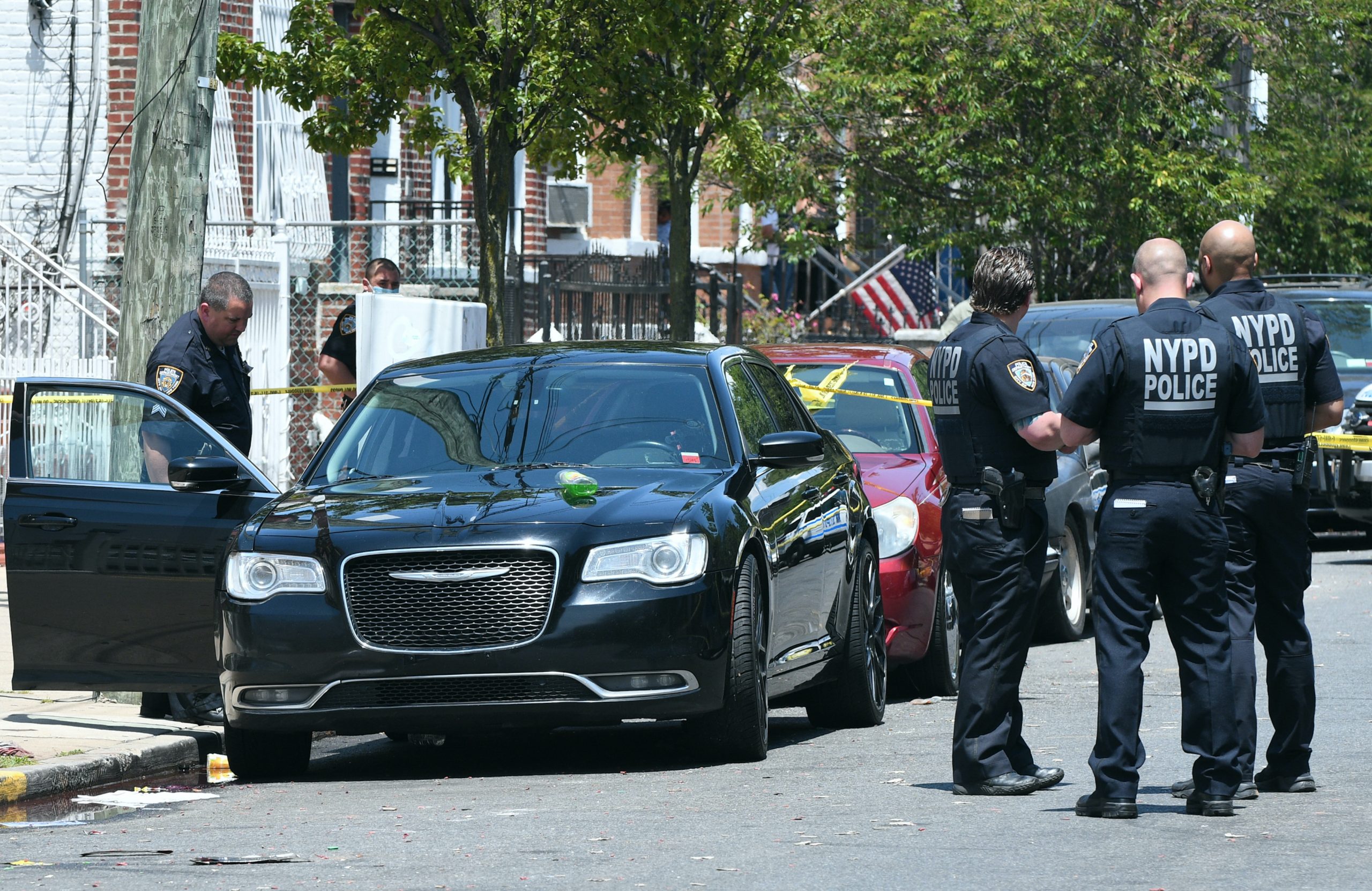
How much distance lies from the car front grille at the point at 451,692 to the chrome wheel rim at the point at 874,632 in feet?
7.03

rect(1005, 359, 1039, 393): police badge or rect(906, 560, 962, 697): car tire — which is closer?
rect(1005, 359, 1039, 393): police badge

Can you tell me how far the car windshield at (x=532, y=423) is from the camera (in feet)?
28.9

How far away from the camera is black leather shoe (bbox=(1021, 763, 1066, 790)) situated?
295 inches

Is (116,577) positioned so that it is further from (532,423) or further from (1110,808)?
(1110,808)

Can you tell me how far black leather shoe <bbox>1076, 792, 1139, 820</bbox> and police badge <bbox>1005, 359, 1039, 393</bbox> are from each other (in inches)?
52.7

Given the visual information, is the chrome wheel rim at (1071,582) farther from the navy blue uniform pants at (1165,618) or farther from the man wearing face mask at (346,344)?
the navy blue uniform pants at (1165,618)

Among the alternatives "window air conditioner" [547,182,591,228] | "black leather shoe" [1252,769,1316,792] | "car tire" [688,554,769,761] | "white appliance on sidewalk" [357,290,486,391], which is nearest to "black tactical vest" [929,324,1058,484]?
"car tire" [688,554,769,761]

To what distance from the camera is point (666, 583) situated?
25.8 ft

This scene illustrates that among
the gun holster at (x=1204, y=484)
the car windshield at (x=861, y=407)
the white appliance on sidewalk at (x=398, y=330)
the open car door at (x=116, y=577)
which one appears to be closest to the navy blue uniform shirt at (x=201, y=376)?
the open car door at (x=116, y=577)

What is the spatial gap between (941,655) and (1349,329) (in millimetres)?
9426

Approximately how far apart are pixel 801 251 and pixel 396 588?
1827cm

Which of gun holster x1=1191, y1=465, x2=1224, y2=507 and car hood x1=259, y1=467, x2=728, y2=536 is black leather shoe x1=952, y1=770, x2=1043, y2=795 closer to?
gun holster x1=1191, y1=465, x2=1224, y2=507

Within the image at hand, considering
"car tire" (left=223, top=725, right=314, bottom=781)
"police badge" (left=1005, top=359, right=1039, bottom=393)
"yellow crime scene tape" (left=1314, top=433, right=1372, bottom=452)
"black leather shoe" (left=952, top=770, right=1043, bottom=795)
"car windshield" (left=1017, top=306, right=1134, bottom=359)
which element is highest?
"police badge" (left=1005, top=359, right=1039, bottom=393)

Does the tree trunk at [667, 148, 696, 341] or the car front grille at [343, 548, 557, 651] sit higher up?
the tree trunk at [667, 148, 696, 341]
